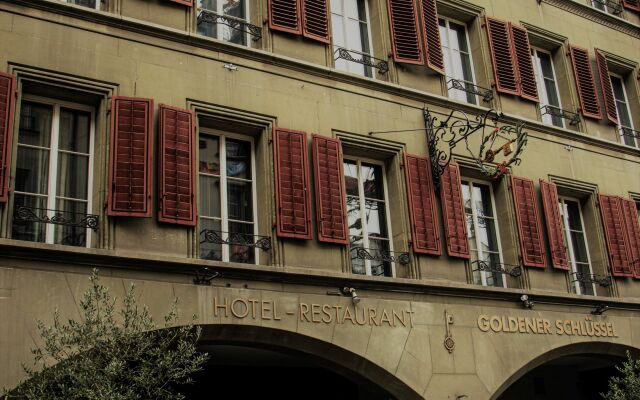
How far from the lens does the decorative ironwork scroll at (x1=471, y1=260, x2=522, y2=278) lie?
45.8 feet

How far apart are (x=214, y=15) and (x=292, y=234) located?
371 cm

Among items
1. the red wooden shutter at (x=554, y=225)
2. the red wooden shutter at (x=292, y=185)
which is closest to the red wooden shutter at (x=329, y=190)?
the red wooden shutter at (x=292, y=185)

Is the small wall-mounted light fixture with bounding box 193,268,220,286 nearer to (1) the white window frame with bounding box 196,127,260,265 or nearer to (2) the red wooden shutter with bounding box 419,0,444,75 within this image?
(1) the white window frame with bounding box 196,127,260,265

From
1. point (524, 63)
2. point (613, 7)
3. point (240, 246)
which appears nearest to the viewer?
point (240, 246)

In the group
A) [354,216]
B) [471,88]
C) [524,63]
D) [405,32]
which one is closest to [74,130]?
[354,216]

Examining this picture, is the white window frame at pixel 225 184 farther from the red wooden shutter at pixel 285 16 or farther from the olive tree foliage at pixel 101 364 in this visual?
the olive tree foliage at pixel 101 364

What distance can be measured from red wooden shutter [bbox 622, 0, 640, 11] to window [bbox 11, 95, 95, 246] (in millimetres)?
13927

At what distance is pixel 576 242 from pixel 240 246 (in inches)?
303

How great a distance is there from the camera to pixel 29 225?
9938 mm

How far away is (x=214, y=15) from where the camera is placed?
12453 millimetres

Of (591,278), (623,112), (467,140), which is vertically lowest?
(591,278)

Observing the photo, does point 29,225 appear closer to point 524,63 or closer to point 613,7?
point 524,63

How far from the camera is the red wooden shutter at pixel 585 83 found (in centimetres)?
1692

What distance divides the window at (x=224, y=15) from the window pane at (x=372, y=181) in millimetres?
2948
